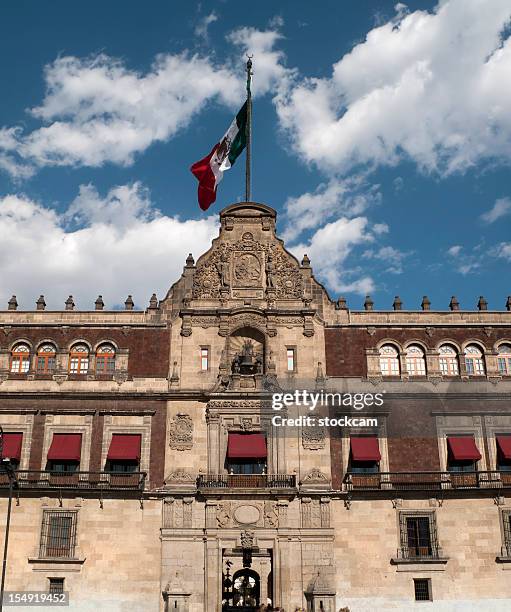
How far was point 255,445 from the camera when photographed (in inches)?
1475

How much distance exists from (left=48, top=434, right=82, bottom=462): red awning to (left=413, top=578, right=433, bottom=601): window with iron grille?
18.8 metres

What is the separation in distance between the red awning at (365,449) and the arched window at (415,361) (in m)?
4.61

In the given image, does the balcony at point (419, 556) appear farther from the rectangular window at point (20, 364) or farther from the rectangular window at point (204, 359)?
the rectangular window at point (20, 364)

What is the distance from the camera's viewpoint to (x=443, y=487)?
37.2 meters

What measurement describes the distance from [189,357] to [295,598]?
13.8 metres

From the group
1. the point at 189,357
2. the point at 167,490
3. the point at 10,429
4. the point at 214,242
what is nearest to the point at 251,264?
the point at 214,242

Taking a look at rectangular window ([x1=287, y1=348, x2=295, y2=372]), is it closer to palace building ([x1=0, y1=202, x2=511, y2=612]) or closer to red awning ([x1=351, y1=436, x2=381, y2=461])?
Answer: palace building ([x1=0, y1=202, x2=511, y2=612])

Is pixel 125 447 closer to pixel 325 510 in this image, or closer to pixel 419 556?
pixel 325 510

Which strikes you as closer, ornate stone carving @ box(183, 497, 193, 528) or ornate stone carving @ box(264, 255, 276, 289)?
ornate stone carving @ box(183, 497, 193, 528)

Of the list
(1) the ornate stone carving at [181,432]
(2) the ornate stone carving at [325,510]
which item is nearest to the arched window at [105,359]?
(1) the ornate stone carving at [181,432]

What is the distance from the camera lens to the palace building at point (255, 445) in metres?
35.9

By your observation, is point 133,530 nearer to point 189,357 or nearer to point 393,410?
point 189,357

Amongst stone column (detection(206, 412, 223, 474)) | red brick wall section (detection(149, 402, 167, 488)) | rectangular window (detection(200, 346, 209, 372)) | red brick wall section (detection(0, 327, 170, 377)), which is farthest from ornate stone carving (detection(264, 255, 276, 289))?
red brick wall section (detection(149, 402, 167, 488))

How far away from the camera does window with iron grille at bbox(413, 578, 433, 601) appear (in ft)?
118
